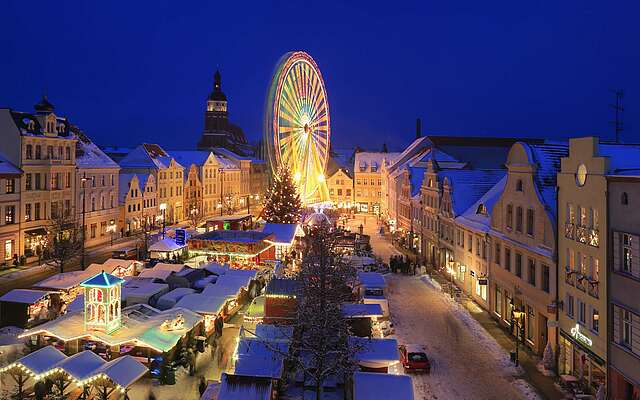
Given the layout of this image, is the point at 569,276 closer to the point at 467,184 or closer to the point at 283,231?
the point at 467,184

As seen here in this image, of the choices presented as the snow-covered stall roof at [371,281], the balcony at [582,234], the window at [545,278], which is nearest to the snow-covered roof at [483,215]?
the snow-covered stall roof at [371,281]

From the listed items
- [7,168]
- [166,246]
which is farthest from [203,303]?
[7,168]

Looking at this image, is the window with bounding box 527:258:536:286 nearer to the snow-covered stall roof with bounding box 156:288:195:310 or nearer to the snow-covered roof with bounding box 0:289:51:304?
the snow-covered stall roof with bounding box 156:288:195:310

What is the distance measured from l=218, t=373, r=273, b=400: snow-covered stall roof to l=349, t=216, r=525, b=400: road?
6.62 meters

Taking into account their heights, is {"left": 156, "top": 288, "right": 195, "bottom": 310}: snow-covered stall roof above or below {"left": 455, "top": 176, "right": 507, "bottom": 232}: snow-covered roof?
below

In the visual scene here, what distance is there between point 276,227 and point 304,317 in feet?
103

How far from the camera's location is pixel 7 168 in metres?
44.1

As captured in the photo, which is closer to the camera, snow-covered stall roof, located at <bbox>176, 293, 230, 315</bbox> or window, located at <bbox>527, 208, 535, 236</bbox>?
snow-covered stall roof, located at <bbox>176, 293, 230, 315</bbox>

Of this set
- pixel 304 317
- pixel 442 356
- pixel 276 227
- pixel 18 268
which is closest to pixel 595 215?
pixel 442 356

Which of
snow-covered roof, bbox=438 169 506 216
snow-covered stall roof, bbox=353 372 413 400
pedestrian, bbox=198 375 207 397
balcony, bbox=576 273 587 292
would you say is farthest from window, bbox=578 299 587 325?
snow-covered roof, bbox=438 169 506 216

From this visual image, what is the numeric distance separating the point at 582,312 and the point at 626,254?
3.81m

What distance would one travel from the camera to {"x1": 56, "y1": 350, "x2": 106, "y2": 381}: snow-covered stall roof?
17.4 meters

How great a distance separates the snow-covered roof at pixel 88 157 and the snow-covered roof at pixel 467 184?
125 ft

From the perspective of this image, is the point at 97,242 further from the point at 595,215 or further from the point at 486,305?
the point at 595,215
